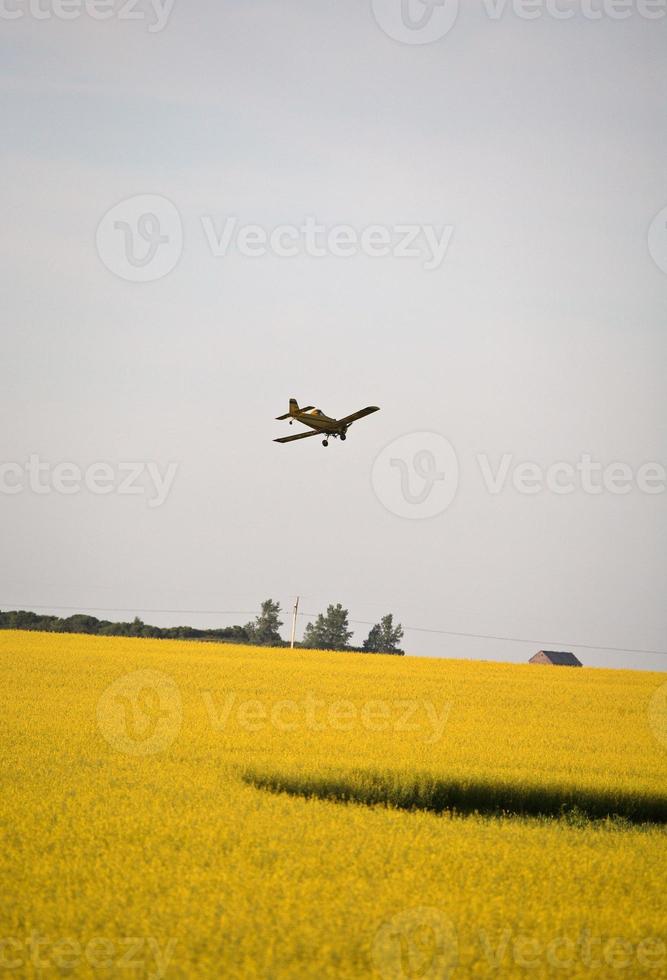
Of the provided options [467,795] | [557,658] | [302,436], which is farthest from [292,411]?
[557,658]

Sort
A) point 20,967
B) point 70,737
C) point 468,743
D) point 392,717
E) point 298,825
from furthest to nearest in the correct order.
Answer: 1. point 392,717
2. point 468,743
3. point 70,737
4. point 298,825
5. point 20,967

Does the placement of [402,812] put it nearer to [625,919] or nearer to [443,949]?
[625,919]

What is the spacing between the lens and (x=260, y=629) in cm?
12400

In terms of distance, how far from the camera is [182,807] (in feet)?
52.4

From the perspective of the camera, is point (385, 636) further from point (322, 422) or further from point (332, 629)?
point (322, 422)

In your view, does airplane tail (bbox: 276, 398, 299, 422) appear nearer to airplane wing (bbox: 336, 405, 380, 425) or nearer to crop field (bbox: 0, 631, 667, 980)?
airplane wing (bbox: 336, 405, 380, 425)

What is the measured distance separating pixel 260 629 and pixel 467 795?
345 ft

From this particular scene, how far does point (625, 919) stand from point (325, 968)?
4055mm

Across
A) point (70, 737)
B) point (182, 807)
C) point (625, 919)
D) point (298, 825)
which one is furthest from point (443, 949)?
point (70, 737)

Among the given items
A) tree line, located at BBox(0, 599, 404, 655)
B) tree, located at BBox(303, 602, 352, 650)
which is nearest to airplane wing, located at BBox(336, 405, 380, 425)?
tree line, located at BBox(0, 599, 404, 655)

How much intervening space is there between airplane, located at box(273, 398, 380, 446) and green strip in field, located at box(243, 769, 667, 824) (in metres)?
6.62

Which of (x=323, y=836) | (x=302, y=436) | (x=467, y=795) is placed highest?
(x=302, y=436)

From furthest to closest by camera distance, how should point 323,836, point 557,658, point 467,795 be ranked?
point 557,658
point 467,795
point 323,836

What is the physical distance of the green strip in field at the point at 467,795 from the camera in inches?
757
